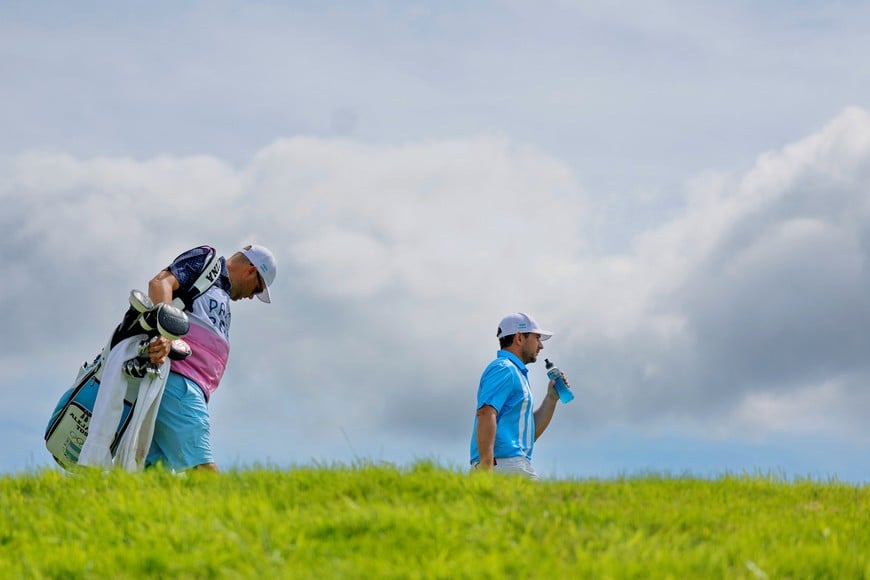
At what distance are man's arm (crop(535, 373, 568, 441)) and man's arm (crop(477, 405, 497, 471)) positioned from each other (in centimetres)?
207

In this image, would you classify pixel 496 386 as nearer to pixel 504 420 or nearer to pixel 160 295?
pixel 504 420

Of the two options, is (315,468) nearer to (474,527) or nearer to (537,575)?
(474,527)

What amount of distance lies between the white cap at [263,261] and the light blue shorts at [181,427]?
1.25 m

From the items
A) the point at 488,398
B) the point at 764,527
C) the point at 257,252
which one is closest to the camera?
the point at 764,527

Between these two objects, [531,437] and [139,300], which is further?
[531,437]

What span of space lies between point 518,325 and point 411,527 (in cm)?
515

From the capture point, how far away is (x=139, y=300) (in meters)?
8.85

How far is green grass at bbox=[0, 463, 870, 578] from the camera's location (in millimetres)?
6266

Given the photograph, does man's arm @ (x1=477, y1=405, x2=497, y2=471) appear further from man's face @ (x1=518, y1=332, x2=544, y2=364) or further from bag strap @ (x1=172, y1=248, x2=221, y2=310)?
bag strap @ (x1=172, y1=248, x2=221, y2=310)

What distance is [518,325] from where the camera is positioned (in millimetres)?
11672

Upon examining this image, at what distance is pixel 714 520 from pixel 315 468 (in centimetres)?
299

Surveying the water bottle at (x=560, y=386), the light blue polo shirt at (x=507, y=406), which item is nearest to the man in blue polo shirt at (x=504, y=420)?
the light blue polo shirt at (x=507, y=406)

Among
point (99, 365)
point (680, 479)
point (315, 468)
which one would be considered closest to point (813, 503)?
point (680, 479)

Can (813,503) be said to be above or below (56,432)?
below
